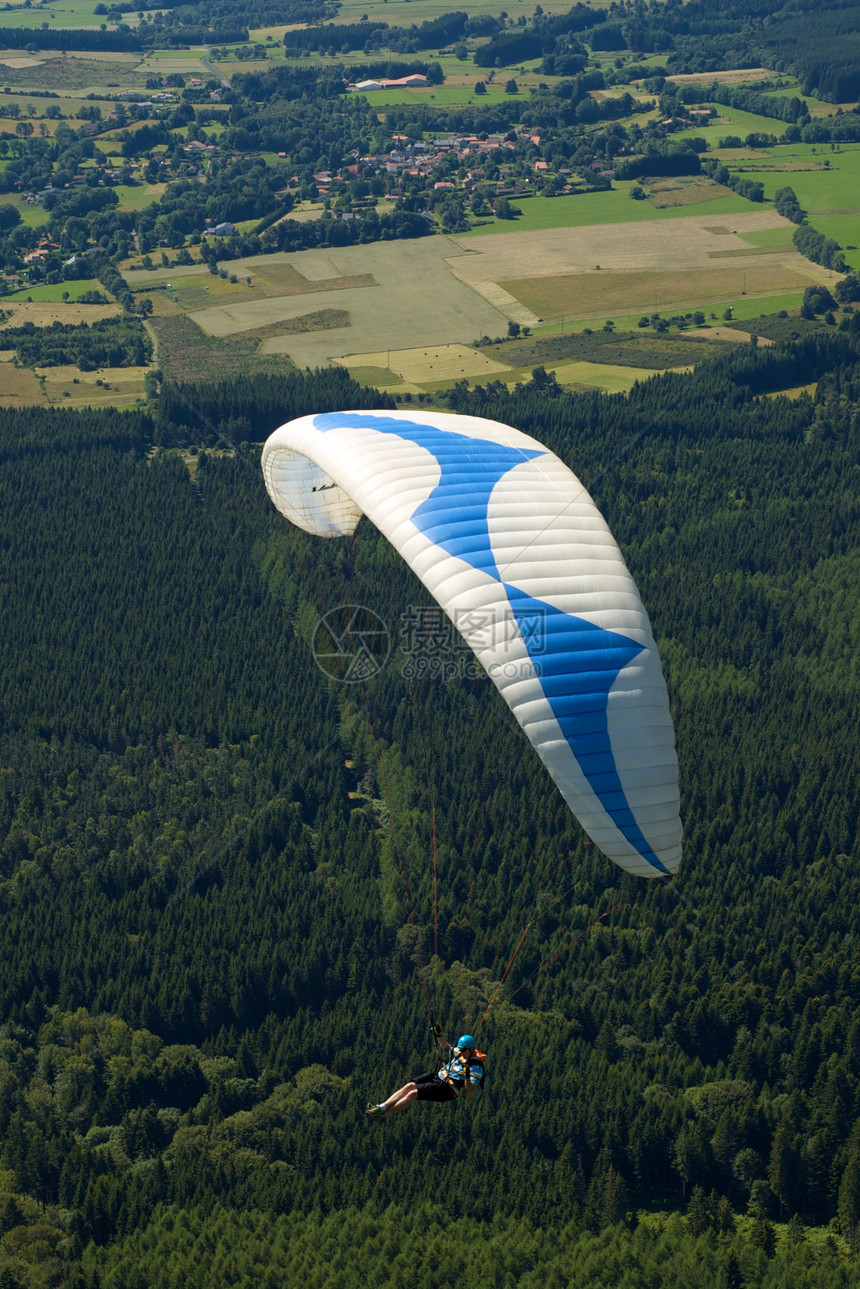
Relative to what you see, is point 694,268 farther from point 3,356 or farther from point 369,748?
point 369,748

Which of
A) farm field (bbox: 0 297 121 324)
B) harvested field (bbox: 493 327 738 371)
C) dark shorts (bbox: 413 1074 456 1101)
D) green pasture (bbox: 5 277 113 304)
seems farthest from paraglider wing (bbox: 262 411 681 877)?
green pasture (bbox: 5 277 113 304)

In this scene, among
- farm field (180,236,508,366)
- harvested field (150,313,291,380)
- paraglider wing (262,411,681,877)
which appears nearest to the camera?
paraglider wing (262,411,681,877)

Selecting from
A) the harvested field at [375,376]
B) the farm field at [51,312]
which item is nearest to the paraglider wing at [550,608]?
the harvested field at [375,376]

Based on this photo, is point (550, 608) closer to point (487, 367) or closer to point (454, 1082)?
point (454, 1082)

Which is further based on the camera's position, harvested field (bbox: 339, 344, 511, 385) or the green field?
the green field

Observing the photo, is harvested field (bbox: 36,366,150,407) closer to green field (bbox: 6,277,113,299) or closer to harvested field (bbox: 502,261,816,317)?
green field (bbox: 6,277,113,299)

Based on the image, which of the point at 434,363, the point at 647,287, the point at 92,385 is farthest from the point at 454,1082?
the point at 647,287
